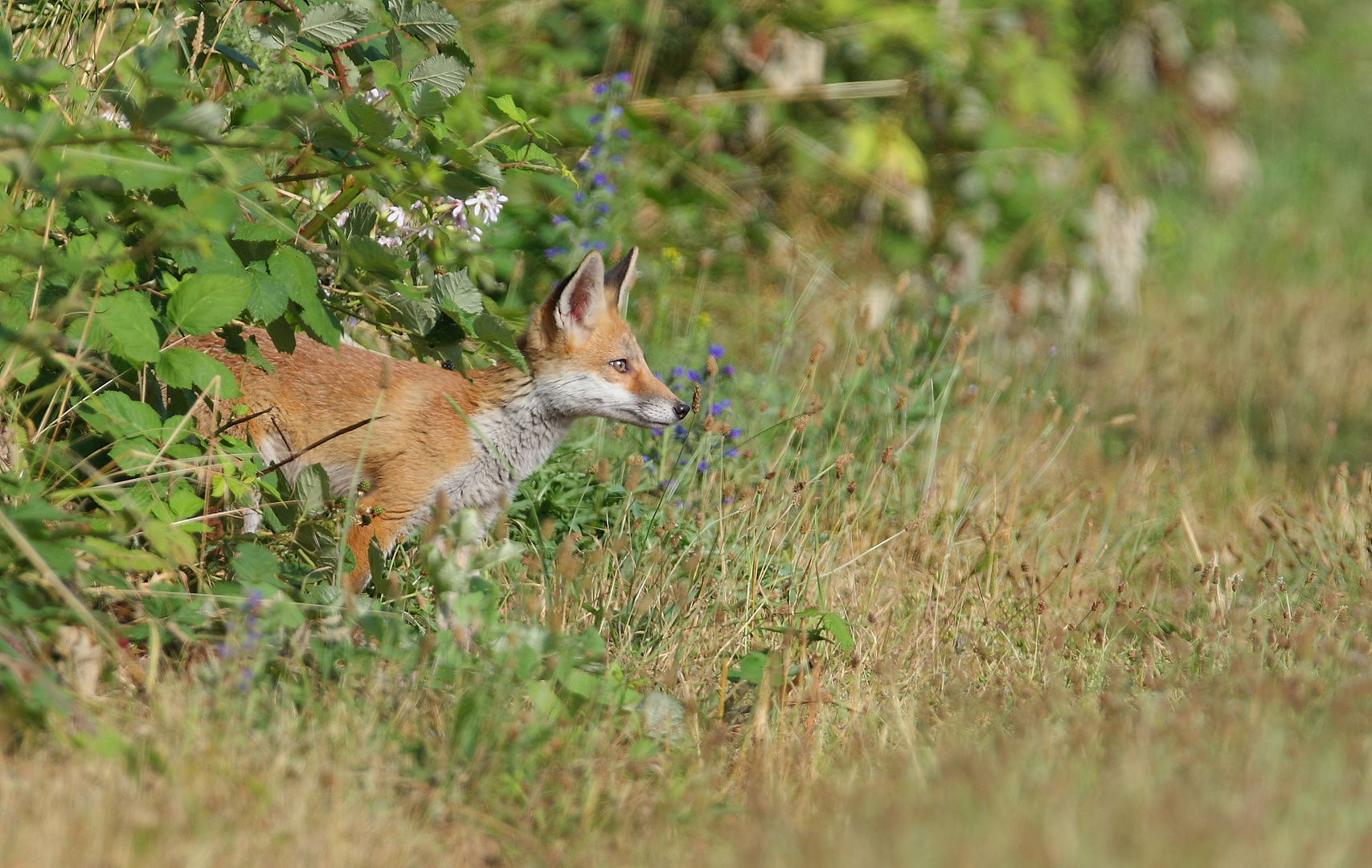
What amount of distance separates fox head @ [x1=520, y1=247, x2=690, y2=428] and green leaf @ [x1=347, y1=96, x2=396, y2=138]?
165 cm

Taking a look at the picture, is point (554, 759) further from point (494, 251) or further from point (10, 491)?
point (494, 251)

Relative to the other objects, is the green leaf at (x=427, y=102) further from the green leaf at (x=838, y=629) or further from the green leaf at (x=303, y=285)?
the green leaf at (x=838, y=629)

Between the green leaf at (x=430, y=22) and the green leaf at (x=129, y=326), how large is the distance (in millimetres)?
1058

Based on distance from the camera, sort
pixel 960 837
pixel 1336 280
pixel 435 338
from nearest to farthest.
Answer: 1. pixel 960 837
2. pixel 435 338
3. pixel 1336 280

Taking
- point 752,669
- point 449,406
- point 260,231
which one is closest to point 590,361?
point 449,406

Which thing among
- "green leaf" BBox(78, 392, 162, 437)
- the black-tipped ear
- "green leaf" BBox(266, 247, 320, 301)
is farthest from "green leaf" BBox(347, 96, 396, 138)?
the black-tipped ear

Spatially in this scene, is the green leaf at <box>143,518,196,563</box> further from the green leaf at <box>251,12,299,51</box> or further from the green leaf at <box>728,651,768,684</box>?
the green leaf at <box>728,651,768,684</box>

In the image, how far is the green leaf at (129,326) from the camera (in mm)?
3229

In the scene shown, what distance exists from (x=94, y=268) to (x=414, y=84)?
0.97m

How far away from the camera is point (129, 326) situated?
128 inches

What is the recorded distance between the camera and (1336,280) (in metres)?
10.1

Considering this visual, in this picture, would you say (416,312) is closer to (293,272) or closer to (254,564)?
(293,272)

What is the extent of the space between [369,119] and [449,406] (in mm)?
1908

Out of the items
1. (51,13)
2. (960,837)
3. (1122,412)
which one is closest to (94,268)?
(51,13)
